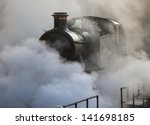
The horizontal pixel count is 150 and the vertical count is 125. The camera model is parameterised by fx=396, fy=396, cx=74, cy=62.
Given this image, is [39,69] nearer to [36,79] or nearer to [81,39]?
[36,79]

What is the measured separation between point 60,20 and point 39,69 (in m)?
0.59

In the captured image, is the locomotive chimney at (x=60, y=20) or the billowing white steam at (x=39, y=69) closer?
the billowing white steam at (x=39, y=69)

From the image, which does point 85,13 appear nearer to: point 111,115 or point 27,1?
point 27,1

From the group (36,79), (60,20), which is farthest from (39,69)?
(60,20)

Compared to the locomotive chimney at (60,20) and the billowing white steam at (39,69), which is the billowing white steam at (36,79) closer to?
the billowing white steam at (39,69)

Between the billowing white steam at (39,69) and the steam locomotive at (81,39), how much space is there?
3.5 inches

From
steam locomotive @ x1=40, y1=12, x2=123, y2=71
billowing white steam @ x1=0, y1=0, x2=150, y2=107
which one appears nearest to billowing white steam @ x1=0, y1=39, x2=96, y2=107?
billowing white steam @ x1=0, y1=0, x2=150, y2=107

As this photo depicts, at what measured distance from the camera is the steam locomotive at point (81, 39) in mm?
4117

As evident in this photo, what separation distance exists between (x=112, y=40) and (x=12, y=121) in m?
1.68

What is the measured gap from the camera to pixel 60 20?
4.07 m

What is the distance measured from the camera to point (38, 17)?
4016 millimetres

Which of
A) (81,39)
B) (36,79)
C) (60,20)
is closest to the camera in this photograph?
(36,79)

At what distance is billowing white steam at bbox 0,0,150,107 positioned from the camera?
367 cm

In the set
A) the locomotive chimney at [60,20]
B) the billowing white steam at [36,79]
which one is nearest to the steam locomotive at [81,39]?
the locomotive chimney at [60,20]
